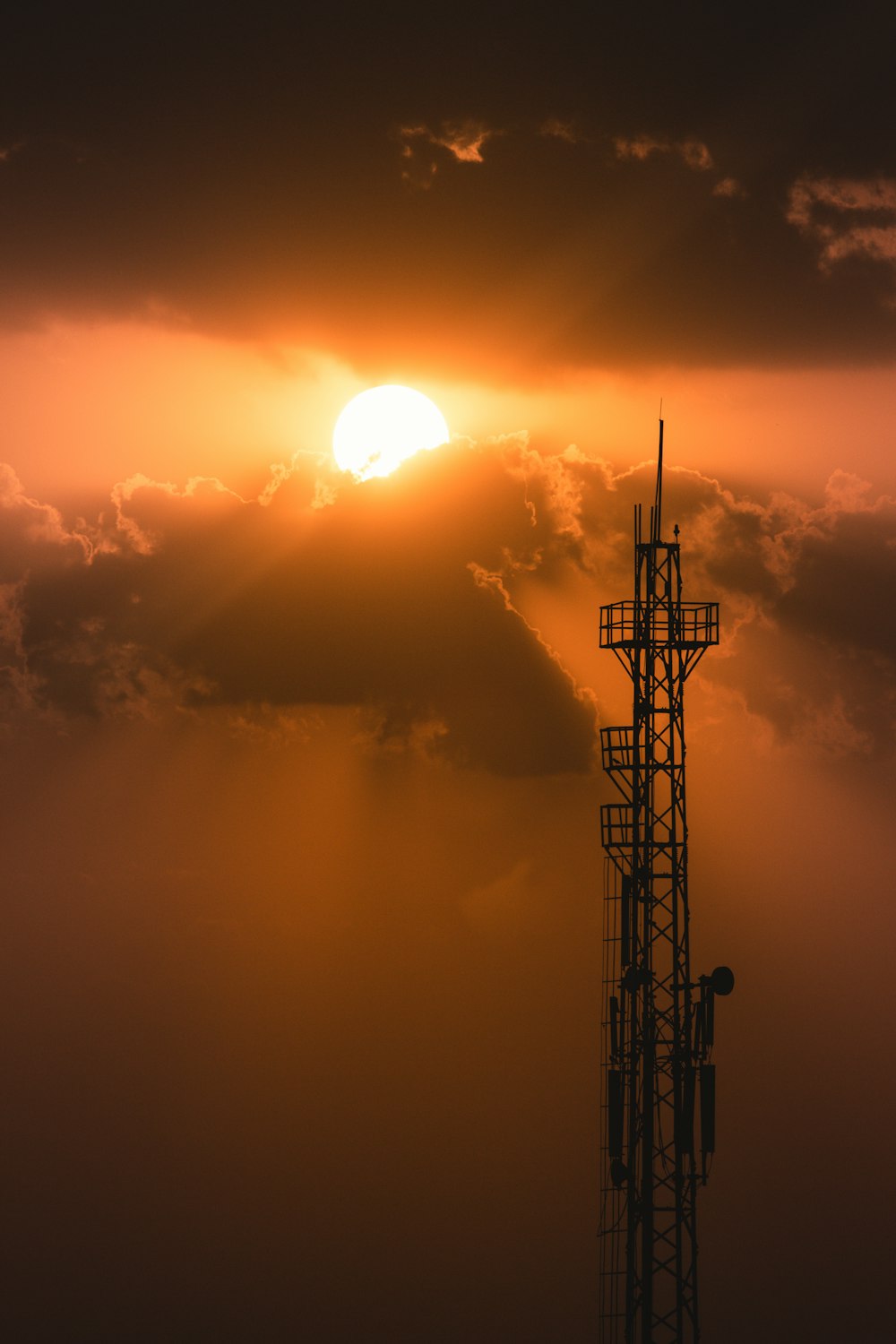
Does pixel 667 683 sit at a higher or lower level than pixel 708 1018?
higher

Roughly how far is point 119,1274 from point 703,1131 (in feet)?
208

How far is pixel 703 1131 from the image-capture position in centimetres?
3022

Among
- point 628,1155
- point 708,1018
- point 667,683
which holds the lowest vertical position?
point 628,1155

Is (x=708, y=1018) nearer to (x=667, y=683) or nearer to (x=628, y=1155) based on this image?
(x=628, y=1155)

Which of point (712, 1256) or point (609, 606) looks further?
point (712, 1256)

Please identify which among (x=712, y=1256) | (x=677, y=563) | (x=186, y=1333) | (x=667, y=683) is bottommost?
(x=186, y=1333)

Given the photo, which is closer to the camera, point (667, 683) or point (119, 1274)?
point (667, 683)

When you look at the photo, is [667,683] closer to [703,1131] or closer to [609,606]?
[609,606]

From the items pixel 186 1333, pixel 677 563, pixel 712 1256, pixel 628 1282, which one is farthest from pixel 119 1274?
pixel 677 563

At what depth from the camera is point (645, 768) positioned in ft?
105

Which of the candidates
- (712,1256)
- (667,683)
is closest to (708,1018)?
(667,683)

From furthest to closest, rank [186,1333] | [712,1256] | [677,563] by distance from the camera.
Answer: [186,1333] → [712,1256] → [677,563]

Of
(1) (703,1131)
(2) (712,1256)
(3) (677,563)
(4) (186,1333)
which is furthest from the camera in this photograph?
(4) (186,1333)

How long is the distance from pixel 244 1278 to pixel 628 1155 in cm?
5925
